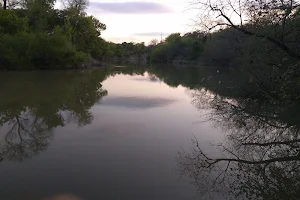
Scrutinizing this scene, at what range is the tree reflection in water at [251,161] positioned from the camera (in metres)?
5.52

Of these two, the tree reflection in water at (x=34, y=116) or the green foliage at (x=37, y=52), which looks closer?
the tree reflection in water at (x=34, y=116)

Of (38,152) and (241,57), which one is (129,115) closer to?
(38,152)

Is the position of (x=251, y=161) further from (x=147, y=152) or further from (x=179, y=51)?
(x=179, y=51)

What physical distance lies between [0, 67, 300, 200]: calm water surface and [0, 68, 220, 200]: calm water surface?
0.06 feet

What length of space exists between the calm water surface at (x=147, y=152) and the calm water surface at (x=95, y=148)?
0.02m

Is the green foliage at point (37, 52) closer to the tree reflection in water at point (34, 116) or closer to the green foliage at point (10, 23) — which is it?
the green foliage at point (10, 23)

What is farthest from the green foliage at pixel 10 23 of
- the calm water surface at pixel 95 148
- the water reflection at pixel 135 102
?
the calm water surface at pixel 95 148

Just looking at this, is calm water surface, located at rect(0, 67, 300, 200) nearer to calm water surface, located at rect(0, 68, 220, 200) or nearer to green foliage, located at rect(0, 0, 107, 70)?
calm water surface, located at rect(0, 68, 220, 200)

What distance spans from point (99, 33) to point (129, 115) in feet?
152

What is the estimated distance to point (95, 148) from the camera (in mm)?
7316

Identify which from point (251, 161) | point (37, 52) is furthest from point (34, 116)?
point (37, 52)

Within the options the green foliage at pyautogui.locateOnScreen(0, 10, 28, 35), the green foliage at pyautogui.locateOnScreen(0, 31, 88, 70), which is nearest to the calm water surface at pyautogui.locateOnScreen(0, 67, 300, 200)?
the green foliage at pyautogui.locateOnScreen(0, 31, 88, 70)

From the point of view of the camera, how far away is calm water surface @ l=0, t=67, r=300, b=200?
17.4 ft

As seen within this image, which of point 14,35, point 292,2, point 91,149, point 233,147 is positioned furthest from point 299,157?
point 14,35
